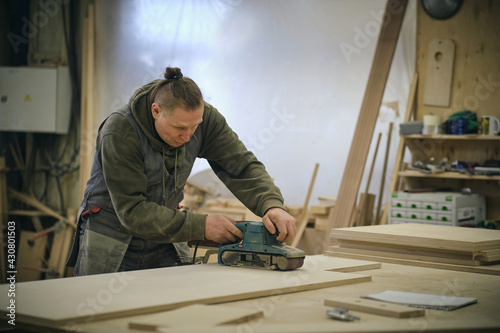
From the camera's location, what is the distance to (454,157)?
5141 millimetres

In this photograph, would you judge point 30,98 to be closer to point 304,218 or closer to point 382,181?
point 304,218

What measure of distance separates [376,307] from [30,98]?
18.1 feet

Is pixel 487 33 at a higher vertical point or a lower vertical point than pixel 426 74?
higher

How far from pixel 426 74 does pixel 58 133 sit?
398 cm

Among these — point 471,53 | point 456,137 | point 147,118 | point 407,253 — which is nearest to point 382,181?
point 456,137

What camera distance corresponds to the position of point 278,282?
6.50ft

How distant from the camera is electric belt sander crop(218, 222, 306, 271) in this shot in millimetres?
2252

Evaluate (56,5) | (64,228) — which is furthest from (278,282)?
(56,5)

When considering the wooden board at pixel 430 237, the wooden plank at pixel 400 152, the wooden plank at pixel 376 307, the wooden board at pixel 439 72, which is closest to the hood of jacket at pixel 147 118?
the wooden board at pixel 430 237

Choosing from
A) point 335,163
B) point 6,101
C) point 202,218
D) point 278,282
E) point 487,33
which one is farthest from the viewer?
point 6,101

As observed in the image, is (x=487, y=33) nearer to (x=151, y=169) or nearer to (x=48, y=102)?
(x=151, y=169)

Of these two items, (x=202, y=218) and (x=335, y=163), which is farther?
(x=335, y=163)

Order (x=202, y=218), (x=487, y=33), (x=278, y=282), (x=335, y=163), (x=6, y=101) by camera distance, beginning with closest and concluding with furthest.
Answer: (x=278, y=282) < (x=202, y=218) < (x=487, y=33) < (x=335, y=163) < (x=6, y=101)

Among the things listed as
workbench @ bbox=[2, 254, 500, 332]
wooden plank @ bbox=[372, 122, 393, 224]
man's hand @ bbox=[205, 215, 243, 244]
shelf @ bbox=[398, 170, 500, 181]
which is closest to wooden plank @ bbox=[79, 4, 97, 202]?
wooden plank @ bbox=[372, 122, 393, 224]
